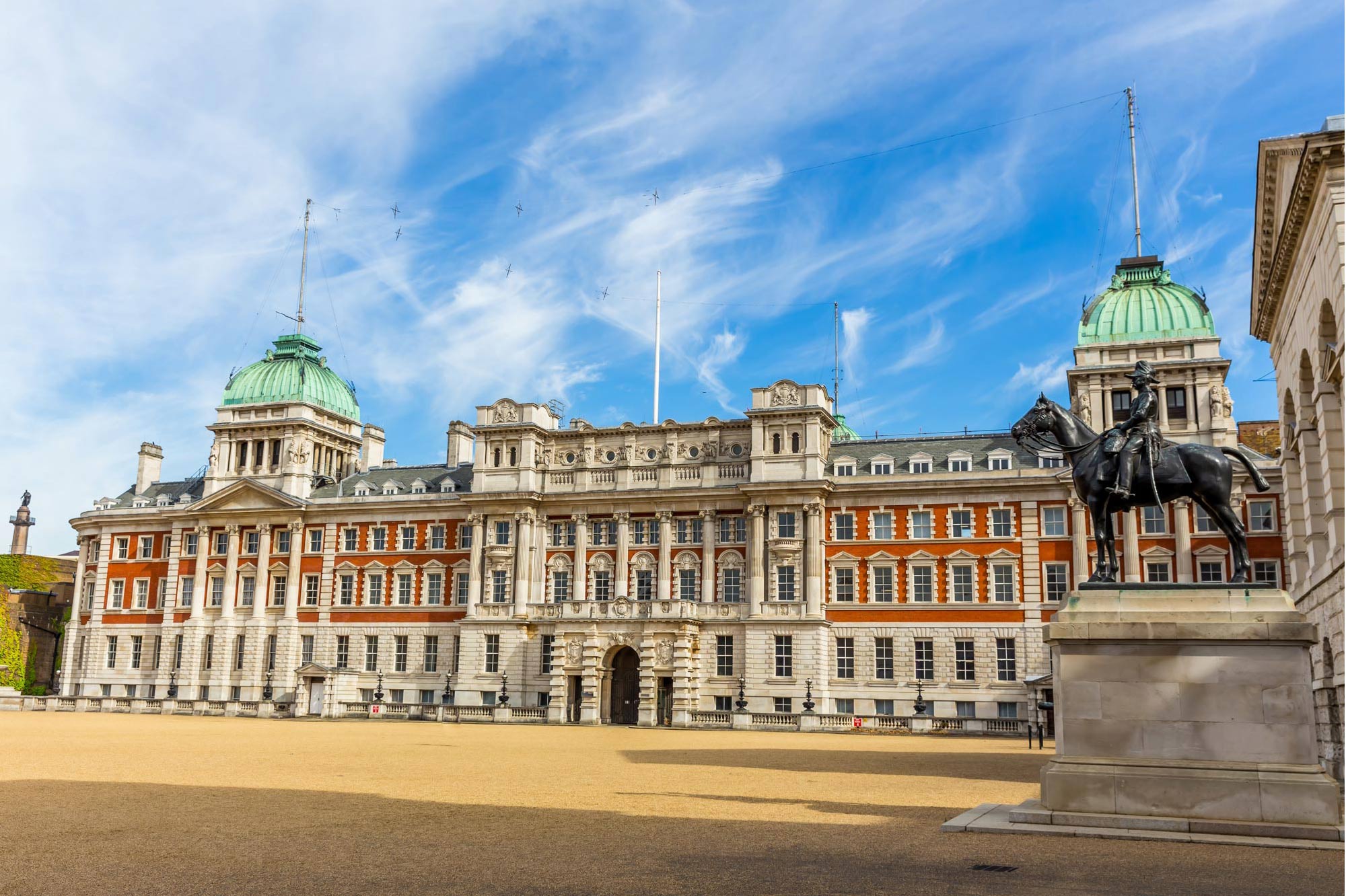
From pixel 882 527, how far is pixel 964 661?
804cm

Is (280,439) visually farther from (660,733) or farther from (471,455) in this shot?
(660,733)

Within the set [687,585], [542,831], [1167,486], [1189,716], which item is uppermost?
[687,585]

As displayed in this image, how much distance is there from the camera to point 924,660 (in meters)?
60.9

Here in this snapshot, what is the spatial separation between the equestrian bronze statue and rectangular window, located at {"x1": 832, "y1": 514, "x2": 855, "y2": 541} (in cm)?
4309

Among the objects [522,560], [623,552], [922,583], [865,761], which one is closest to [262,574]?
[522,560]

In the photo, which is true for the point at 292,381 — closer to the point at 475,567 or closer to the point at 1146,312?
the point at 475,567

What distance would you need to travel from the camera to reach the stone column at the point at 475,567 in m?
→ 67.1

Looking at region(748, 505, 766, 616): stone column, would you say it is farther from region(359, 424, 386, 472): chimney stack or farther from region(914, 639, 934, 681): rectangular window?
region(359, 424, 386, 472): chimney stack

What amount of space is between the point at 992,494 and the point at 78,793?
159ft

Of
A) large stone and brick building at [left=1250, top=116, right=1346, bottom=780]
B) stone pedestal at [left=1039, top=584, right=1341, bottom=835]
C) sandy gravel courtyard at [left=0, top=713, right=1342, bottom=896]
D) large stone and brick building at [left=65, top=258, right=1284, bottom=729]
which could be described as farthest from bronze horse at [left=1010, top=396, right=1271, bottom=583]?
large stone and brick building at [left=65, top=258, right=1284, bottom=729]

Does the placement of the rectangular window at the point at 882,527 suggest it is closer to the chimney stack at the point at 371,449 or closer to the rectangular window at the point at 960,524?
the rectangular window at the point at 960,524

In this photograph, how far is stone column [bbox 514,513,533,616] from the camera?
66.2 metres

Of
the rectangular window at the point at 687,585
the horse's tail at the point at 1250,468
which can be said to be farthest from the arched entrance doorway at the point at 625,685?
the horse's tail at the point at 1250,468

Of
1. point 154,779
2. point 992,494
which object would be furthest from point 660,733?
point 154,779
